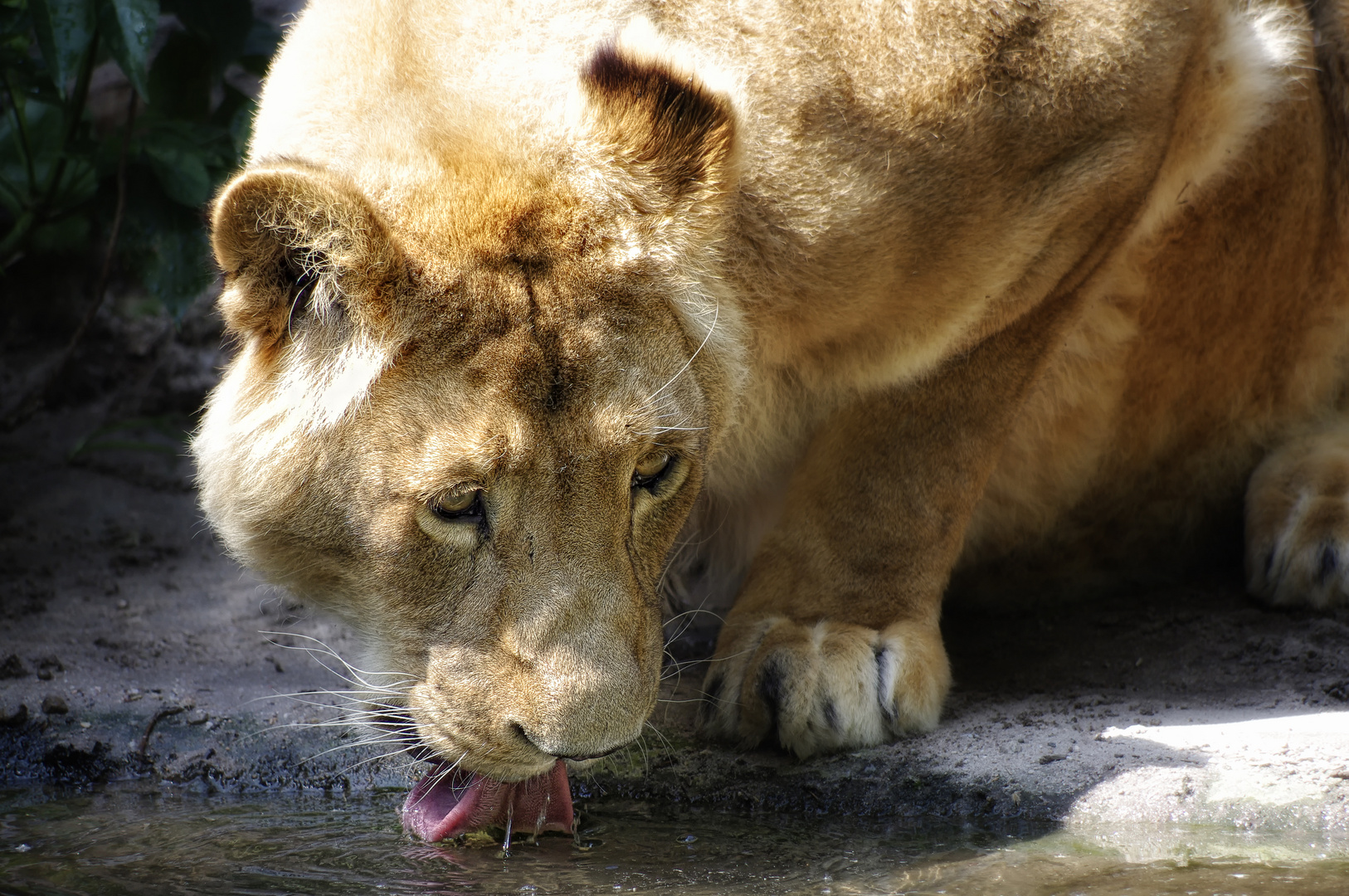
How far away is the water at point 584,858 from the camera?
7.11ft

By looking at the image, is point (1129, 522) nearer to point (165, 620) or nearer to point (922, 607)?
point (922, 607)

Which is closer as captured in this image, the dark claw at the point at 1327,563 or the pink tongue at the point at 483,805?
the pink tongue at the point at 483,805

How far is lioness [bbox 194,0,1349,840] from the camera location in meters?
2.22

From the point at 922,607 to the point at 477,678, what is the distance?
1.15 m

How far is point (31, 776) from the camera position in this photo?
2.79 m

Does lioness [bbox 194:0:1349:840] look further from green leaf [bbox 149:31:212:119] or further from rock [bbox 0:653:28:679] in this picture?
green leaf [bbox 149:31:212:119]

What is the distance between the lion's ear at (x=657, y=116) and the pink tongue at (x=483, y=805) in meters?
0.99

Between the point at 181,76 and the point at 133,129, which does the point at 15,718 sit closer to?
the point at 133,129

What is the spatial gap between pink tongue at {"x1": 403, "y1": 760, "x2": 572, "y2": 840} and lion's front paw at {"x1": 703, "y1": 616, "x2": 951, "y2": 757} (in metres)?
0.51

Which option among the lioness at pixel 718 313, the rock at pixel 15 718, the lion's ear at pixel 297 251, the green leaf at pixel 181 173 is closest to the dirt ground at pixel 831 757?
the rock at pixel 15 718

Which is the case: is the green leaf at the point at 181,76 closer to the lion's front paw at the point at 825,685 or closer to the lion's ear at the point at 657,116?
the lion's ear at the point at 657,116

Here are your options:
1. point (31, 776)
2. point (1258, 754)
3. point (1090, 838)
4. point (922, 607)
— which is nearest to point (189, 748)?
point (31, 776)

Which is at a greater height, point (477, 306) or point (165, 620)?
point (477, 306)

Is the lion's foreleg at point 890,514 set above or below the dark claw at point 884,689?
above
